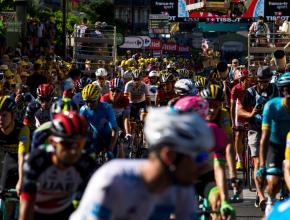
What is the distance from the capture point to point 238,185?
8148mm

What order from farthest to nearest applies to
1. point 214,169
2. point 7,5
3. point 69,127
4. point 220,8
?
point 7,5 → point 220,8 → point 214,169 → point 69,127

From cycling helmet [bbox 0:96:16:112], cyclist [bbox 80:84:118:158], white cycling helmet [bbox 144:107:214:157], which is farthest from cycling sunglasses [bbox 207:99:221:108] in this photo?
white cycling helmet [bbox 144:107:214:157]

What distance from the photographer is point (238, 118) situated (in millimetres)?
15586

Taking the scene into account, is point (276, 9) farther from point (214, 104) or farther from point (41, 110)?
point (214, 104)

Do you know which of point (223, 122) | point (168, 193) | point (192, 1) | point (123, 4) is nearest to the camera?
point (168, 193)

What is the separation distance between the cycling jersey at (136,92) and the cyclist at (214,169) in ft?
34.8

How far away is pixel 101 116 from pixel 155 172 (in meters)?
8.26

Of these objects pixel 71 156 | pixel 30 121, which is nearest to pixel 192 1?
pixel 30 121

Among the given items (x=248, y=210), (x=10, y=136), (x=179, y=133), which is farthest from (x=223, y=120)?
(x=179, y=133)

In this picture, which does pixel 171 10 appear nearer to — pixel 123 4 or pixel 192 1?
pixel 192 1

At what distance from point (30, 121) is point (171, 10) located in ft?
127

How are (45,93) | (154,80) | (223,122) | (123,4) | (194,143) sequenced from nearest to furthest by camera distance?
(194,143)
(223,122)
(45,93)
(154,80)
(123,4)

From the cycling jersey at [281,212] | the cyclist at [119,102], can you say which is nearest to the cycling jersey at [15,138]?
the cycling jersey at [281,212]

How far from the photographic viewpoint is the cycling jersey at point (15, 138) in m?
8.82
